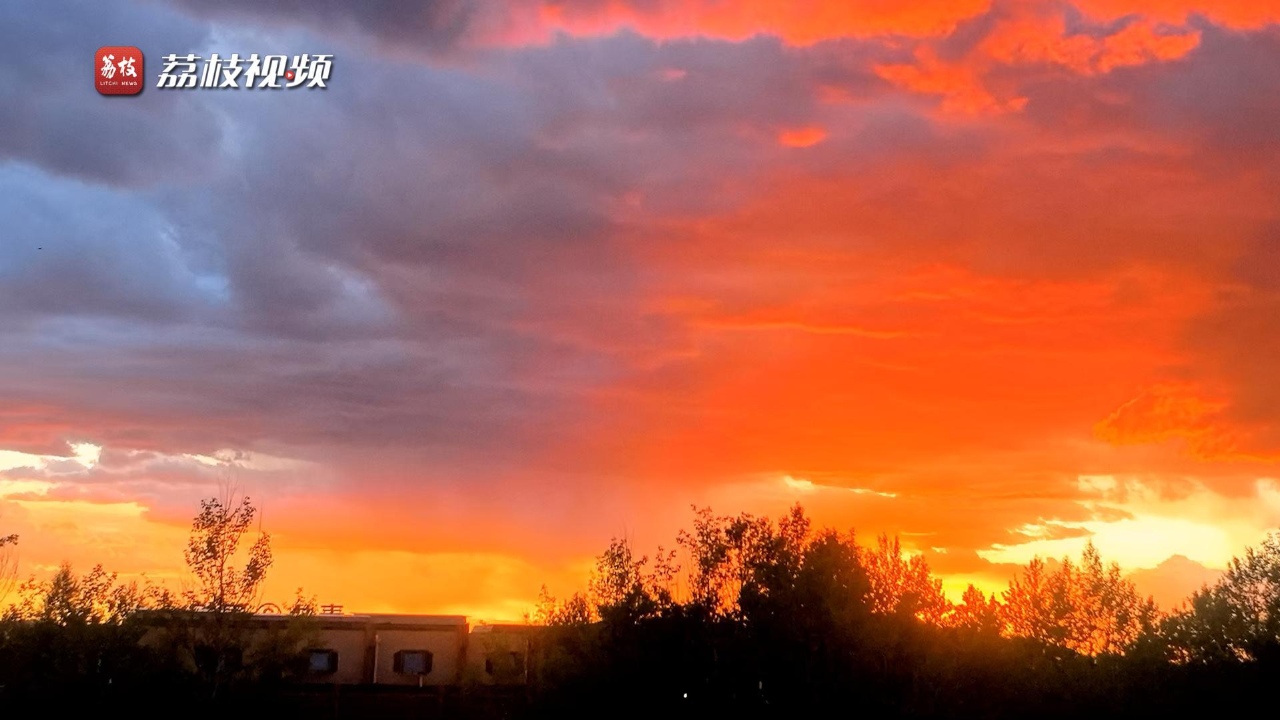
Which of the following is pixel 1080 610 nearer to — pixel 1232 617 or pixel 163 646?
pixel 1232 617

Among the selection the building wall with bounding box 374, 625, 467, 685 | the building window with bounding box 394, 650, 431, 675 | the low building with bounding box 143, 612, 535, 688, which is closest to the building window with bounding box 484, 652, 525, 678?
the low building with bounding box 143, 612, 535, 688

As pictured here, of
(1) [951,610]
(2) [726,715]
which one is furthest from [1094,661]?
(2) [726,715]

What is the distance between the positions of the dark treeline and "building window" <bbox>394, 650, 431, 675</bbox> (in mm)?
14471

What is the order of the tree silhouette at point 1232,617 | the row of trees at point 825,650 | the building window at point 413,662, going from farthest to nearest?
the building window at point 413,662 → the tree silhouette at point 1232,617 → the row of trees at point 825,650

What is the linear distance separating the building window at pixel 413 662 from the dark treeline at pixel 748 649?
14471 millimetres

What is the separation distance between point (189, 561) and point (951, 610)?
111ft

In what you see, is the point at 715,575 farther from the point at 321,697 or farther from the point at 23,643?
the point at 23,643

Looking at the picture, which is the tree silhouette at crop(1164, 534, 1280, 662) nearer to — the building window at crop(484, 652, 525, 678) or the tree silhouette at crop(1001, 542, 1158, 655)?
the tree silhouette at crop(1001, 542, 1158, 655)

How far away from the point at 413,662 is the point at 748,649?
38550 millimetres

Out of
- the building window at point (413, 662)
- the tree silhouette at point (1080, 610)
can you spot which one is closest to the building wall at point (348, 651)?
the building window at point (413, 662)

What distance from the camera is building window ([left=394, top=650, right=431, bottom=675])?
7312 centimetres

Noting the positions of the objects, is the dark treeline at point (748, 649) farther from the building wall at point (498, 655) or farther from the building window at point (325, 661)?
the building window at point (325, 661)

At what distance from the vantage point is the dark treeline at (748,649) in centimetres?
4075

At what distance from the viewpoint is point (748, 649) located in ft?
136
